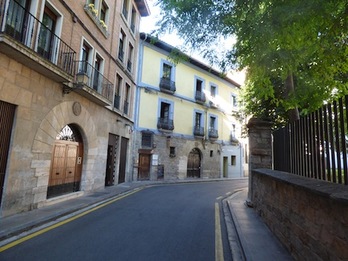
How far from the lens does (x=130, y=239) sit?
518 cm

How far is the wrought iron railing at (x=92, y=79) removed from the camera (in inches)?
376

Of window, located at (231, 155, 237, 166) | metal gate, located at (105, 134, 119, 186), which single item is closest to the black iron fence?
metal gate, located at (105, 134, 119, 186)

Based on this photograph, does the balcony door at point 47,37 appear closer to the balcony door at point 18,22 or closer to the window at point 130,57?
the balcony door at point 18,22

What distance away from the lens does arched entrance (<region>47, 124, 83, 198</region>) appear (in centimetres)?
930

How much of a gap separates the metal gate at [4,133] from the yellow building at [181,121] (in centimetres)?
1235

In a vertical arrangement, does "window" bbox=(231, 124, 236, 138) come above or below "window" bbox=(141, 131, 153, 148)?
above

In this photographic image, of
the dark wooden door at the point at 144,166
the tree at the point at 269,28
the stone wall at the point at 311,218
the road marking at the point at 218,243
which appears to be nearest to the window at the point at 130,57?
the dark wooden door at the point at 144,166

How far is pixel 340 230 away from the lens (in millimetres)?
2846

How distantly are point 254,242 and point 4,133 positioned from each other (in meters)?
6.64

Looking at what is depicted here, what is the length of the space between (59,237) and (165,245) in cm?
224

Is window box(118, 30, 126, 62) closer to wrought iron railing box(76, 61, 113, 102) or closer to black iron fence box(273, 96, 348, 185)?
wrought iron railing box(76, 61, 113, 102)

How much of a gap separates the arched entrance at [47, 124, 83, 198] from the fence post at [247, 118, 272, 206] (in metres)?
7.18

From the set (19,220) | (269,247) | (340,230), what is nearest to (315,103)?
(269,247)

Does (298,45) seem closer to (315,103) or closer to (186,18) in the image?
(186,18)
